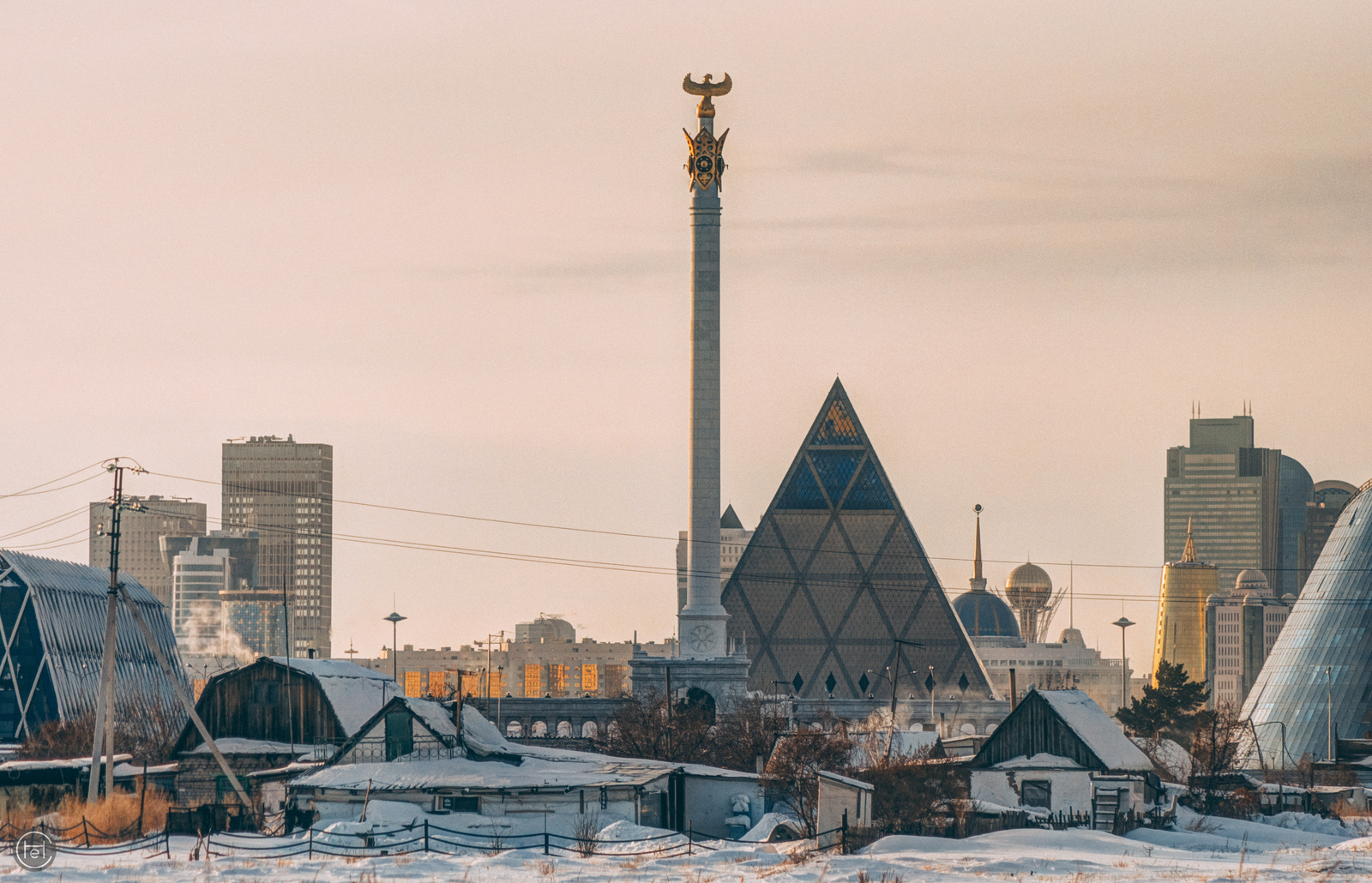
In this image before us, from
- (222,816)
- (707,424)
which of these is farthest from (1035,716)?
(707,424)

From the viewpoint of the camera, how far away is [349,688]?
8906 centimetres

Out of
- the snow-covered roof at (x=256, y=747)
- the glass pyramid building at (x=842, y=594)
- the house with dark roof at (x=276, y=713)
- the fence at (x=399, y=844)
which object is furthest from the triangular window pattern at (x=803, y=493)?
the fence at (x=399, y=844)

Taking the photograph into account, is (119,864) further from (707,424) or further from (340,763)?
(707,424)

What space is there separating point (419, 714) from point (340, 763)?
3.09m

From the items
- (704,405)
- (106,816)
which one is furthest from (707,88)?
(106,816)

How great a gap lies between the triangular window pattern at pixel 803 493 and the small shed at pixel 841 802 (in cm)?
12155

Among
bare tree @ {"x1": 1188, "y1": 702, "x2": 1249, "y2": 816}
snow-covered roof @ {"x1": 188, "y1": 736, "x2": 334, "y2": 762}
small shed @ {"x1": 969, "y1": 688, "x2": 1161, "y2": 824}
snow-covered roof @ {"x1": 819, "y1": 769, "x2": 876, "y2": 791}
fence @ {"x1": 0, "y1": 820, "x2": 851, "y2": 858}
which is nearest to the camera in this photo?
fence @ {"x1": 0, "y1": 820, "x2": 851, "y2": 858}

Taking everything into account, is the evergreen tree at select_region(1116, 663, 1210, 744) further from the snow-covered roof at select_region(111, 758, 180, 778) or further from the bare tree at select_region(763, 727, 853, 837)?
the snow-covered roof at select_region(111, 758, 180, 778)

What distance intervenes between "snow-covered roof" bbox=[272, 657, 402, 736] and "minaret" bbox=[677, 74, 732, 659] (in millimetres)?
36554

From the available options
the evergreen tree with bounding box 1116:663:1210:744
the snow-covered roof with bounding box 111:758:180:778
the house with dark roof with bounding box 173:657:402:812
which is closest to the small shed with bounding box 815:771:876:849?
the house with dark roof with bounding box 173:657:402:812

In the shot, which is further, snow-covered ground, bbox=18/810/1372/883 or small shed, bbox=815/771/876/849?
small shed, bbox=815/771/876/849

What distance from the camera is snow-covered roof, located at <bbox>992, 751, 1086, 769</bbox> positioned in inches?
2982

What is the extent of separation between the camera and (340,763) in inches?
2938

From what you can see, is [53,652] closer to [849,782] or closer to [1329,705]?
[1329,705]
